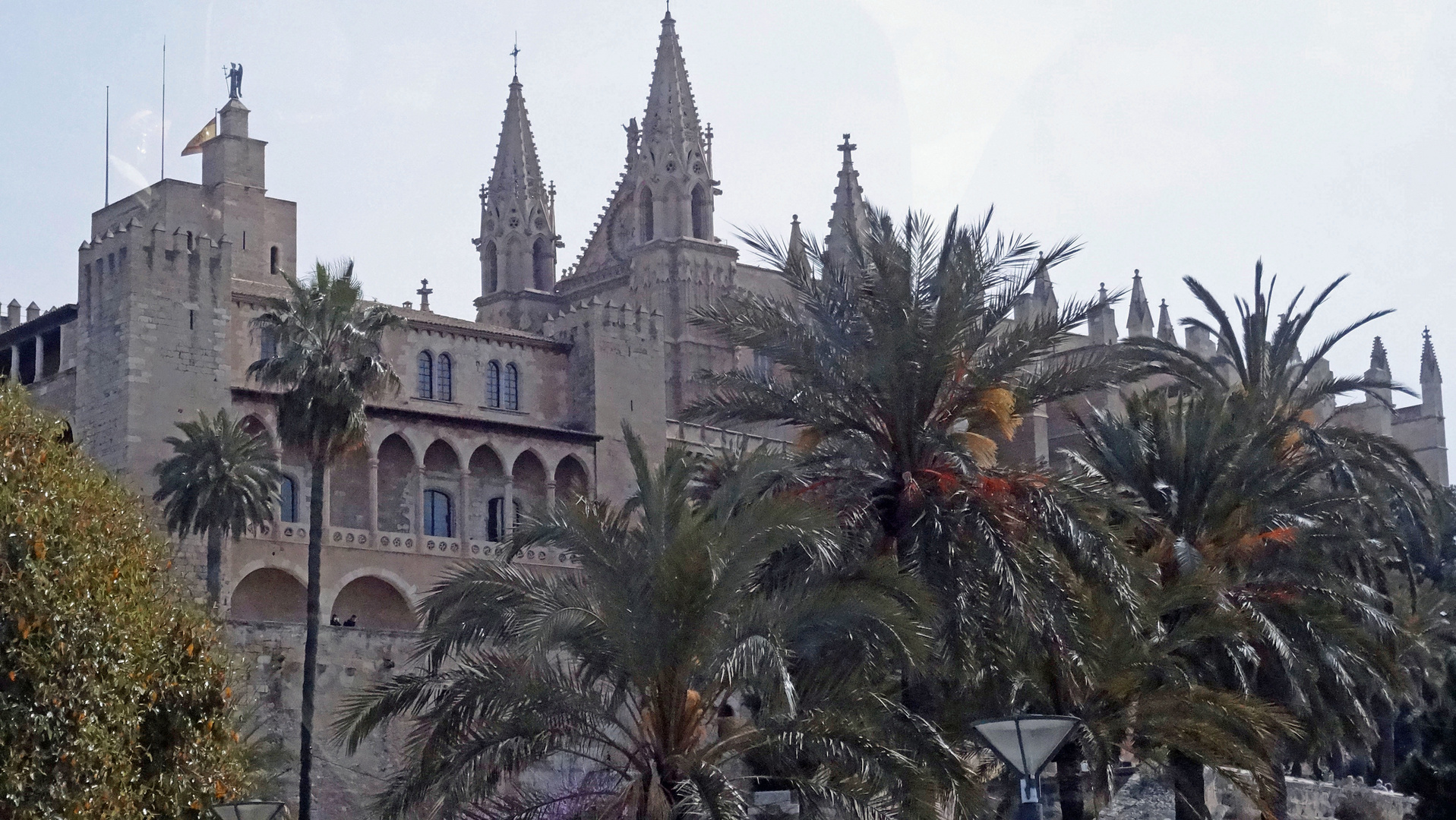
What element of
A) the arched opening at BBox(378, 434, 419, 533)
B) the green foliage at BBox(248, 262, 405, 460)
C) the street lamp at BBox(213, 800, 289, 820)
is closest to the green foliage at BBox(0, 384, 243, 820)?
the street lamp at BBox(213, 800, 289, 820)

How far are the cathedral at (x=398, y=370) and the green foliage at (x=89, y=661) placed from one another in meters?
19.9

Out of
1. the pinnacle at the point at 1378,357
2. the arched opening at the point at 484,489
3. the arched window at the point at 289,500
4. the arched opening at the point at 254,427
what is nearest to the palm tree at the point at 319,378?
the arched opening at the point at 254,427

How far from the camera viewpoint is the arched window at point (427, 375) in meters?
52.8

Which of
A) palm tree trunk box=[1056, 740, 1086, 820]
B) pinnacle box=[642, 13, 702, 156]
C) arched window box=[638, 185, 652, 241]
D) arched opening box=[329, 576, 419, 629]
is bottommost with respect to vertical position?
palm tree trunk box=[1056, 740, 1086, 820]

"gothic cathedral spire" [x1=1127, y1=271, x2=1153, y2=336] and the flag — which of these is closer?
the flag

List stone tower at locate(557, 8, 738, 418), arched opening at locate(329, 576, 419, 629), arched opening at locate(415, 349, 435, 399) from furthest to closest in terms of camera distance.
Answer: stone tower at locate(557, 8, 738, 418) < arched opening at locate(415, 349, 435, 399) < arched opening at locate(329, 576, 419, 629)

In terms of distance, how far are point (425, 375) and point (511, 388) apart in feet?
8.17

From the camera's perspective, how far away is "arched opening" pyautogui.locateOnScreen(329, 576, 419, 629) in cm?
4988

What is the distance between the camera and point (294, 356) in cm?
3744

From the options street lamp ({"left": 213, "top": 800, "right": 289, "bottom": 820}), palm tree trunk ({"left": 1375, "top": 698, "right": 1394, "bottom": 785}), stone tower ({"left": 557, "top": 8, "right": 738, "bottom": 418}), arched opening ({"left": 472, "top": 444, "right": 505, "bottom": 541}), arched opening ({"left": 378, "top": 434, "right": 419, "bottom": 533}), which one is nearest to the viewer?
street lamp ({"left": 213, "top": 800, "right": 289, "bottom": 820})

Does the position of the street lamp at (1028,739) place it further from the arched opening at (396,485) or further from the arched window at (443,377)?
the arched window at (443,377)

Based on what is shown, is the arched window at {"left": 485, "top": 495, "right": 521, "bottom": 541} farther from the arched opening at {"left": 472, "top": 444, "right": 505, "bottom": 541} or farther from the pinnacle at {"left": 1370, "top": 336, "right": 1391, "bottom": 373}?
the pinnacle at {"left": 1370, "top": 336, "right": 1391, "bottom": 373}

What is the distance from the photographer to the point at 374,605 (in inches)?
1983

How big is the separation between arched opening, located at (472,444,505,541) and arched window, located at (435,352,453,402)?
1638 mm
